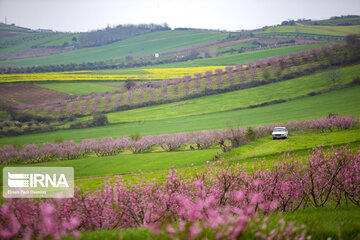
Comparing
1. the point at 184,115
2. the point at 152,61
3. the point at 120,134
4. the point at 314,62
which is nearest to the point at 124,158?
the point at 120,134

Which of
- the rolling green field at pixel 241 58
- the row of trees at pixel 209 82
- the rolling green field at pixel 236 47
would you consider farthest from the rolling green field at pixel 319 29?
the row of trees at pixel 209 82

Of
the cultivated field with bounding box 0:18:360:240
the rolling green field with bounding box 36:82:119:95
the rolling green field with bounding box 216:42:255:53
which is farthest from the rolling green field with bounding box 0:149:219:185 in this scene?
the rolling green field with bounding box 216:42:255:53

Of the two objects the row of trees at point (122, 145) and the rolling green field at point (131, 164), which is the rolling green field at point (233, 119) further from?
the rolling green field at point (131, 164)

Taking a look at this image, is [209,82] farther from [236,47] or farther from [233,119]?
[236,47]

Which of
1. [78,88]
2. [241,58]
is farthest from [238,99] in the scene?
[241,58]

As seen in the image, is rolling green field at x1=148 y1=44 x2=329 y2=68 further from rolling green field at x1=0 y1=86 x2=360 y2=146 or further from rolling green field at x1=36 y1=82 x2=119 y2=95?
rolling green field at x1=0 y1=86 x2=360 y2=146

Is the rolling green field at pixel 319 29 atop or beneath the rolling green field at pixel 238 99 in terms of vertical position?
atop

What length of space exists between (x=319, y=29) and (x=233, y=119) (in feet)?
419

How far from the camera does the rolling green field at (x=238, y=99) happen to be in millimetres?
77750

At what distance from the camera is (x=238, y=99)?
8294 cm

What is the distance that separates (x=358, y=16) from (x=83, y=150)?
183496 mm

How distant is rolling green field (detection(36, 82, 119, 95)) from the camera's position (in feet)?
337

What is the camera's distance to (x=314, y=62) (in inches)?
3844

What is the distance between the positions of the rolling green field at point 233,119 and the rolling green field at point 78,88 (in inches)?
1415
